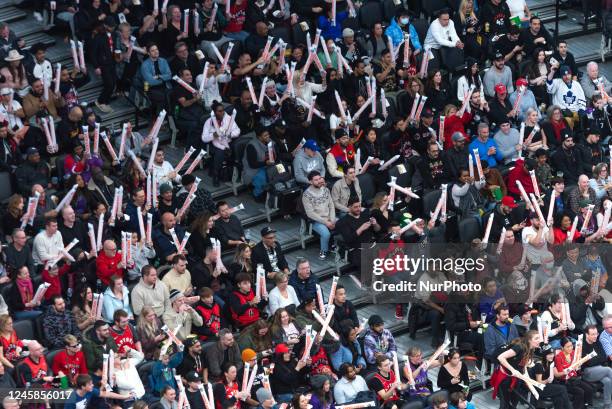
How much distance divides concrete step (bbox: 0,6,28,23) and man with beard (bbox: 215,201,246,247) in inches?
242

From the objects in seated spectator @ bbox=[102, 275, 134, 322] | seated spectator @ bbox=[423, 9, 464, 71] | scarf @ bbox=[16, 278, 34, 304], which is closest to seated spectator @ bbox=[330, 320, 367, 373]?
seated spectator @ bbox=[102, 275, 134, 322]

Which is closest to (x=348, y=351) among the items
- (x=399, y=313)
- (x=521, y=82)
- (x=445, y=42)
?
(x=399, y=313)

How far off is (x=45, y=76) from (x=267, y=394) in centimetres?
637

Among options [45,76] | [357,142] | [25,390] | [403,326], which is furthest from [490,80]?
[25,390]

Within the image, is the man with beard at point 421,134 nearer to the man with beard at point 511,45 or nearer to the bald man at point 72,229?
the man with beard at point 511,45

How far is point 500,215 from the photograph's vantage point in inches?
981

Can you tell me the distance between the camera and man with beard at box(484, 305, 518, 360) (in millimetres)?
23094

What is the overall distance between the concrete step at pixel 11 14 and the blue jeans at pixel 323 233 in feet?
21.4

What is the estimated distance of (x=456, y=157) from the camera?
25516mm

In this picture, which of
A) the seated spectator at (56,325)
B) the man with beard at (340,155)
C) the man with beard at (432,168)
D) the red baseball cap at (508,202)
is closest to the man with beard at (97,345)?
the seated spectator at (56,325)

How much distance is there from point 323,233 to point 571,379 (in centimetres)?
403

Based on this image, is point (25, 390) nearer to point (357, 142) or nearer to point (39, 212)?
point (39, 212)

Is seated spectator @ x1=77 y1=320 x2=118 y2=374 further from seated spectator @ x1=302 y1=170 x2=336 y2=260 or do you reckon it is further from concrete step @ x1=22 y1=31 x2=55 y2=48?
concrete step @ x1=22 y1=31 x2=55 y2=48

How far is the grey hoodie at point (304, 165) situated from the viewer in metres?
25.1
